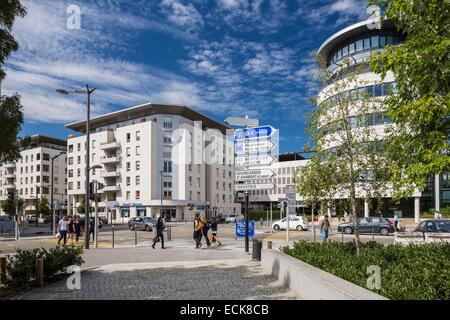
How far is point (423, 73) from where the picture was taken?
25.1 ft

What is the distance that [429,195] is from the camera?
48812mm

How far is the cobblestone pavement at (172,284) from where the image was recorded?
8516 mm

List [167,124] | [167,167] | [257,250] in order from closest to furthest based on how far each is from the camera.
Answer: [257,250]
[167,167]
[167,124]

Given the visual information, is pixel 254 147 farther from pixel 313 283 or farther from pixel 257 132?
pixel 313 283

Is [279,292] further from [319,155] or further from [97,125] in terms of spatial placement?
[97,125]

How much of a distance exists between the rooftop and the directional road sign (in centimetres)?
6214

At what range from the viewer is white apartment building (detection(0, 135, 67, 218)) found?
318 ft

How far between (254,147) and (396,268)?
6.62m

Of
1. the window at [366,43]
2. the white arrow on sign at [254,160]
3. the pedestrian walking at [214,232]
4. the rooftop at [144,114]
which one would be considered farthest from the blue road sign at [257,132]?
the rooftop at [144,114]

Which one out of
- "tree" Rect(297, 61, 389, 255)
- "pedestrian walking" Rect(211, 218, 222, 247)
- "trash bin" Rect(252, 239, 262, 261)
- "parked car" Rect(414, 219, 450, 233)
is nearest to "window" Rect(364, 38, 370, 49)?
"parked car" Rect(414, 219, 450, 233)

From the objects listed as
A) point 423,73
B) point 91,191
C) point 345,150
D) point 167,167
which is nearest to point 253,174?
point 345,150

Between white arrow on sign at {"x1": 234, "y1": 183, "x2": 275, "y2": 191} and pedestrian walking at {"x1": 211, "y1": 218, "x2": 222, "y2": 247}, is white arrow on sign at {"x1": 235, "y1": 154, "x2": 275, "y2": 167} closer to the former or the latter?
white arrow on sign at {"x1": 234, "y1": 183, "x2": 275, "y2": 191}

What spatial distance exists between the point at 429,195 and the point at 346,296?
48833mm

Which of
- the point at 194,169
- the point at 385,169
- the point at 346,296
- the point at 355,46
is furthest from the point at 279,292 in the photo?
the point at 194,169
